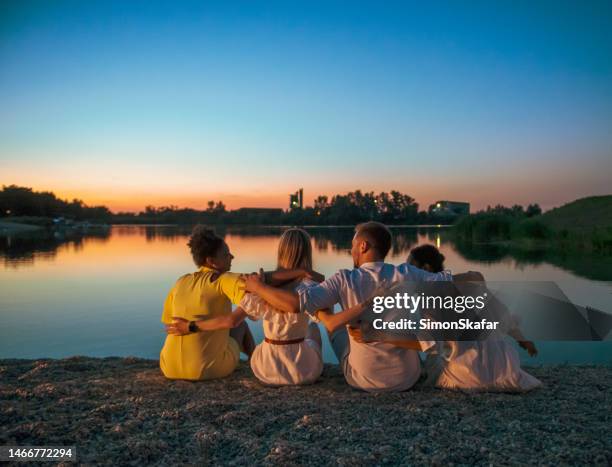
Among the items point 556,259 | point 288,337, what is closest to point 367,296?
point 288,337

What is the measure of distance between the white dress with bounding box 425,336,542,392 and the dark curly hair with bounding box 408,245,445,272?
61cm

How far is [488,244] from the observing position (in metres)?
30.7

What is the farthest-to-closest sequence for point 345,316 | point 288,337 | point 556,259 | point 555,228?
1. point 555,228
2. point 556,259
3. point 288,337
4. point 345,316

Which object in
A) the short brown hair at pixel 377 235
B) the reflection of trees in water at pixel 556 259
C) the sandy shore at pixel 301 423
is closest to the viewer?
the sandy shore at pixel 301 423

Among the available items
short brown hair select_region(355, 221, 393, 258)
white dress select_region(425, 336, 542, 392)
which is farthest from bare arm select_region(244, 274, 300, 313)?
white dress select_region(425, 336, 542, 392)

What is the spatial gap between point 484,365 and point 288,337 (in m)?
1.58

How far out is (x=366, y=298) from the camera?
131 inches

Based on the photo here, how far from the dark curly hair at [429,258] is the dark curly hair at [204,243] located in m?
1.67

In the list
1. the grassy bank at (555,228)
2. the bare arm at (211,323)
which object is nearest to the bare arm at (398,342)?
the bare arm at (211,323)

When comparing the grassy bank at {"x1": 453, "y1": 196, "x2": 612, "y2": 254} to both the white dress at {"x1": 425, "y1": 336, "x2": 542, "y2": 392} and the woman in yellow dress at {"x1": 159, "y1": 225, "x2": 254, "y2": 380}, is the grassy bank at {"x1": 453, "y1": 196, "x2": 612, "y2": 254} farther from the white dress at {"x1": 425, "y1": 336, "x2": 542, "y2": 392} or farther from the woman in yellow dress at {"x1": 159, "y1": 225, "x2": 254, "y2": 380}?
the woman in yellow dress at {"x1": 159, "y1": 225, "x2": 254, "y2": 380}

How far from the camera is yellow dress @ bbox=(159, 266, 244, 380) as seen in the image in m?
3.90

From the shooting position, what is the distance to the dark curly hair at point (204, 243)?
3959 millimetres

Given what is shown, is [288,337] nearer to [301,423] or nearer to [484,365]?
[301,423]

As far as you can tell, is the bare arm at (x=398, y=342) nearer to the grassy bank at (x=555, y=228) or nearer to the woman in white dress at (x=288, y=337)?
the woman in white dress at (x=288, y=337)
